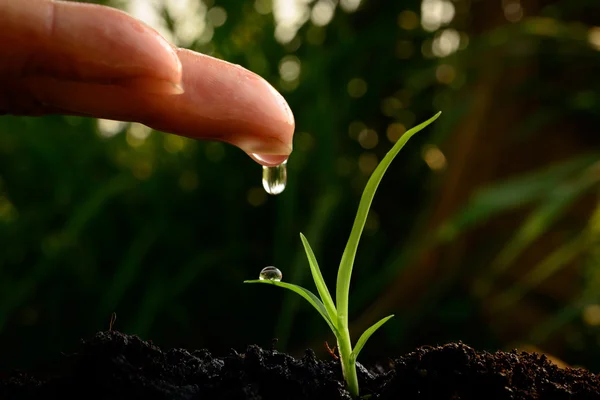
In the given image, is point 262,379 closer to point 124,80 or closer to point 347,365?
point 347,365

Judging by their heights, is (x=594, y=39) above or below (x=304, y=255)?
above

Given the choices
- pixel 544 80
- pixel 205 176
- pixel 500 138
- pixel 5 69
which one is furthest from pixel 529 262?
pixel 5 69

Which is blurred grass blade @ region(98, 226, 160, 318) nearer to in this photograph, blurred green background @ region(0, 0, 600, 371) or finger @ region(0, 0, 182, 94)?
blurred green background @ region(0, 0, 600, 371)

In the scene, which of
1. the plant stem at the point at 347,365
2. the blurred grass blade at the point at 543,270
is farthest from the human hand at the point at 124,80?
the blurred grass blade at the point at 543,270

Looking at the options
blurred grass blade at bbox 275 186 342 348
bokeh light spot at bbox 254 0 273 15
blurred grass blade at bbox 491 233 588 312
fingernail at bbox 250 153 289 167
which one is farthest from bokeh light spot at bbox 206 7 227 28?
fingernail at bbox 250 153 289 167

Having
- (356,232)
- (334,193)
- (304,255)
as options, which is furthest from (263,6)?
(356,232)

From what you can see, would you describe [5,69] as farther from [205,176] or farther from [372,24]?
[372,24]
